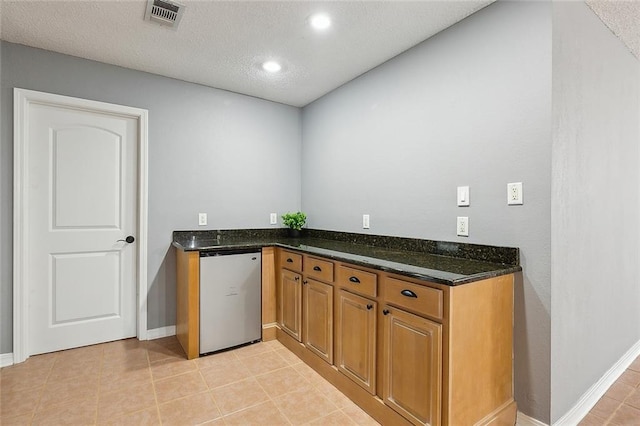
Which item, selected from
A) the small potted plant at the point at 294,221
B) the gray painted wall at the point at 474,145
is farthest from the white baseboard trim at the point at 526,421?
the small potted plant at the point at 294,221

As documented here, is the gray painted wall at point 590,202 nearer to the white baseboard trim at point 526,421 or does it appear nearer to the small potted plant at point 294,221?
the white baseboard trim at point 526,421

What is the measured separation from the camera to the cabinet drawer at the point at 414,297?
1532 mm

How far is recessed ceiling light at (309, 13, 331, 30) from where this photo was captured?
84.9 inches

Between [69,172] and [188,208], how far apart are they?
102 cm

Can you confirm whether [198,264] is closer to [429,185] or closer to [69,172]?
[69,172]

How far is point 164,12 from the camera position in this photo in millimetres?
2135

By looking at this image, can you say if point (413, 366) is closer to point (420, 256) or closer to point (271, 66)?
point (420, 256)

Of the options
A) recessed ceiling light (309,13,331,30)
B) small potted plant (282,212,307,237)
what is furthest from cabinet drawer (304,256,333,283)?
recessed ceiling light (309,13,331,30)

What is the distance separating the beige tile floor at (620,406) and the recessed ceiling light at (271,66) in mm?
3369

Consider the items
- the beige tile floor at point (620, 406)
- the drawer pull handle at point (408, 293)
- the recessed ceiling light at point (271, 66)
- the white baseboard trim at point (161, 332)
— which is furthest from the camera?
the white baseboard trim at point (161, 332)

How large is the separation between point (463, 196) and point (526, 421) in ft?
4.43

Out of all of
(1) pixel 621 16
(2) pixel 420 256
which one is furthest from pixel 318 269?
(1) pixel 621 16

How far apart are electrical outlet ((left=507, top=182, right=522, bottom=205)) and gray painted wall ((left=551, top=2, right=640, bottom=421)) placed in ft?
0.55

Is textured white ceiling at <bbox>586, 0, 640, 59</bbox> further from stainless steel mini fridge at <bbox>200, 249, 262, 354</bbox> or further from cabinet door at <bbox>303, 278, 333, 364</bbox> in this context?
stainless steel mini fridge at <bbox>200, 249, 262, 354</bbox>
